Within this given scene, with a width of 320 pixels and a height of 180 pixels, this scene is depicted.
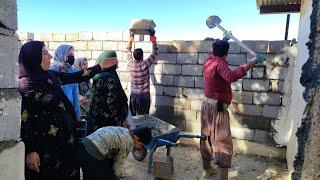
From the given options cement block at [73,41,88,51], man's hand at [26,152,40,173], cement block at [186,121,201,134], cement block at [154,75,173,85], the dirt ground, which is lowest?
the dirt ground

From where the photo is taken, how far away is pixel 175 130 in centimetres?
471

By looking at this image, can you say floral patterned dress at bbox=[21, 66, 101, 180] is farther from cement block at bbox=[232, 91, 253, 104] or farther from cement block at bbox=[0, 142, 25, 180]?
cement block at bbox=[232, 91, 253, 104]

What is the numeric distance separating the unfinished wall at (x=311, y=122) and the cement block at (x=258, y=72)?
10.1 feet

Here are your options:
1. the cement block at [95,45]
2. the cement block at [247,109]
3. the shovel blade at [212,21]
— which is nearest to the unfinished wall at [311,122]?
the shovel blade at [212,21]

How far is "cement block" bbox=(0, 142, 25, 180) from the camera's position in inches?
79.2

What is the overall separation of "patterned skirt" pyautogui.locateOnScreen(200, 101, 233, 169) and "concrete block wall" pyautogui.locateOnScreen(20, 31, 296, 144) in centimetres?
167

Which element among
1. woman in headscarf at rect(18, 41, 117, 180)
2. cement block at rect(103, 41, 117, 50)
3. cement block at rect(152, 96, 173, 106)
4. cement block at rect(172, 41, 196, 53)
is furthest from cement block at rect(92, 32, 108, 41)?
woman in headscarf at rect(18, 41, 117, 180)

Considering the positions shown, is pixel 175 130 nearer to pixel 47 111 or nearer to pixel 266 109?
pixel 266 109

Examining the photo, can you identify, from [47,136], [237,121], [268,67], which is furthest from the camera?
[237,121]

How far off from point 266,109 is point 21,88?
13.7ft

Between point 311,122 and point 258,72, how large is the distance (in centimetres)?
366

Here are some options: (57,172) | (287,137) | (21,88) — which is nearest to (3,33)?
(21,88)

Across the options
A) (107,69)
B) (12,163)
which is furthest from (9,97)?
(107,69)

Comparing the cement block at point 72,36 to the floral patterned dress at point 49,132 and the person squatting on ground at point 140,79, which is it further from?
the floral patterned dress at point 49,132
